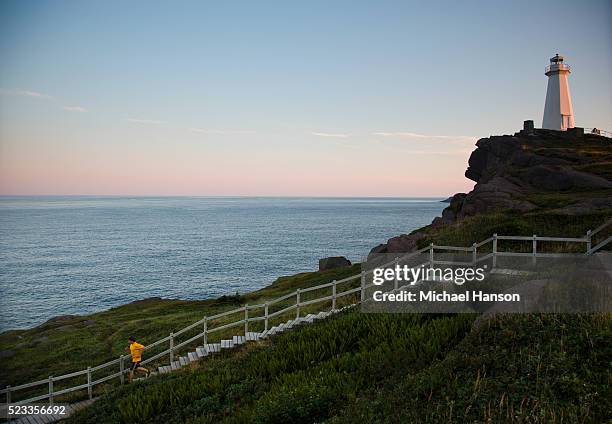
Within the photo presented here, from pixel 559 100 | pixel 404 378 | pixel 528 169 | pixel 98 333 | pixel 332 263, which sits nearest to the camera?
pixel 404 378

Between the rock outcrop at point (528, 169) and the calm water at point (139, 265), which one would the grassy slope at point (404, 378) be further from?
the calm water at point (139, 265)

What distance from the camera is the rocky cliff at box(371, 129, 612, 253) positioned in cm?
3234

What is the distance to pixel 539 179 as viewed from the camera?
43.0m

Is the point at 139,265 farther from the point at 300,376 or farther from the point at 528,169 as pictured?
the point at 300,376

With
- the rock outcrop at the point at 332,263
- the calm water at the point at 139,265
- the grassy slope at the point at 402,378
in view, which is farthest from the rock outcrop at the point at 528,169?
the calm water at the point at 139,265

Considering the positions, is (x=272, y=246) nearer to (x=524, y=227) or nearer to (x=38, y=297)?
(x=38, y=297)

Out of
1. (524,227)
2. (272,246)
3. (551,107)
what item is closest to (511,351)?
(524,227)

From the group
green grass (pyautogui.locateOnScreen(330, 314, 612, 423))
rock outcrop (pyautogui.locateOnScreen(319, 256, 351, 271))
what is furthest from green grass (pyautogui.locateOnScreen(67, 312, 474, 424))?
rock outcrop (pyautogui.locateOnScreen(319, 256, 351, 271))

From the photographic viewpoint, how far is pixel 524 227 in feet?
82.9

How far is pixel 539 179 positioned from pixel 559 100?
34109mm

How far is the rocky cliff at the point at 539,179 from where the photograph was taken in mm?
32344

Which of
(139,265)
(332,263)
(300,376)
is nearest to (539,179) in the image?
(332,263)

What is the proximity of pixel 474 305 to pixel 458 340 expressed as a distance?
305cm

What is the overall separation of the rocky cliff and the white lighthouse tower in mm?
6613
